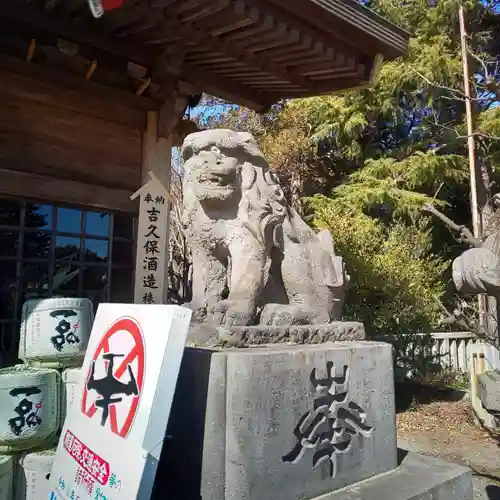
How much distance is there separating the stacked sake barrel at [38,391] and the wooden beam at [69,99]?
2.11m

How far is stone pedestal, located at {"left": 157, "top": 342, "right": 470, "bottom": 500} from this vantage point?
6.94ft

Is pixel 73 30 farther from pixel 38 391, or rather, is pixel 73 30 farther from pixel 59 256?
pixel 38 391

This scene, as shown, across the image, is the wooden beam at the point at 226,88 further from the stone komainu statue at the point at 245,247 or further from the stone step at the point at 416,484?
the stone step at the point at 416,484

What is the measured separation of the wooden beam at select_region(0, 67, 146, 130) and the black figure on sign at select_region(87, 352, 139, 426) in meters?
2.81

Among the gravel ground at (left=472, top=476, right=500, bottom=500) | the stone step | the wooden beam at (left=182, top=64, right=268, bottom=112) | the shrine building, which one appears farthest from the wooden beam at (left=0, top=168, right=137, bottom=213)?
the gravel ground at (left=472, top=476, right=500, bottom=500)

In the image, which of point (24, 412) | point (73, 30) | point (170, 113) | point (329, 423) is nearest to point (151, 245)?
point (170, 113)

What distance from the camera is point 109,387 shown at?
6.40 feet

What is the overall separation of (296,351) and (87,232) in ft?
9.62

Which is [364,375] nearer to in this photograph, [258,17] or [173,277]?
[258,17]

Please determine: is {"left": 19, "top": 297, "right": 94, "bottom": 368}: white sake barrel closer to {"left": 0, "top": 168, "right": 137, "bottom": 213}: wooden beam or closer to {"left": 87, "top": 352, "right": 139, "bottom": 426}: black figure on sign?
{"left": 87, "top": 352, "right": 139, "bottom": 426}: black figure on sign

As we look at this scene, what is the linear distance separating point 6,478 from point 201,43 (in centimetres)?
338

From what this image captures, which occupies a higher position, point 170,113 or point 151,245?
point 170,113

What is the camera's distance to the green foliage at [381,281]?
7094mm

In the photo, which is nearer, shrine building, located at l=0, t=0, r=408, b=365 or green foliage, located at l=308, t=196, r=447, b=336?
shrine building, located at l=0, t=0, r=408, b=365
